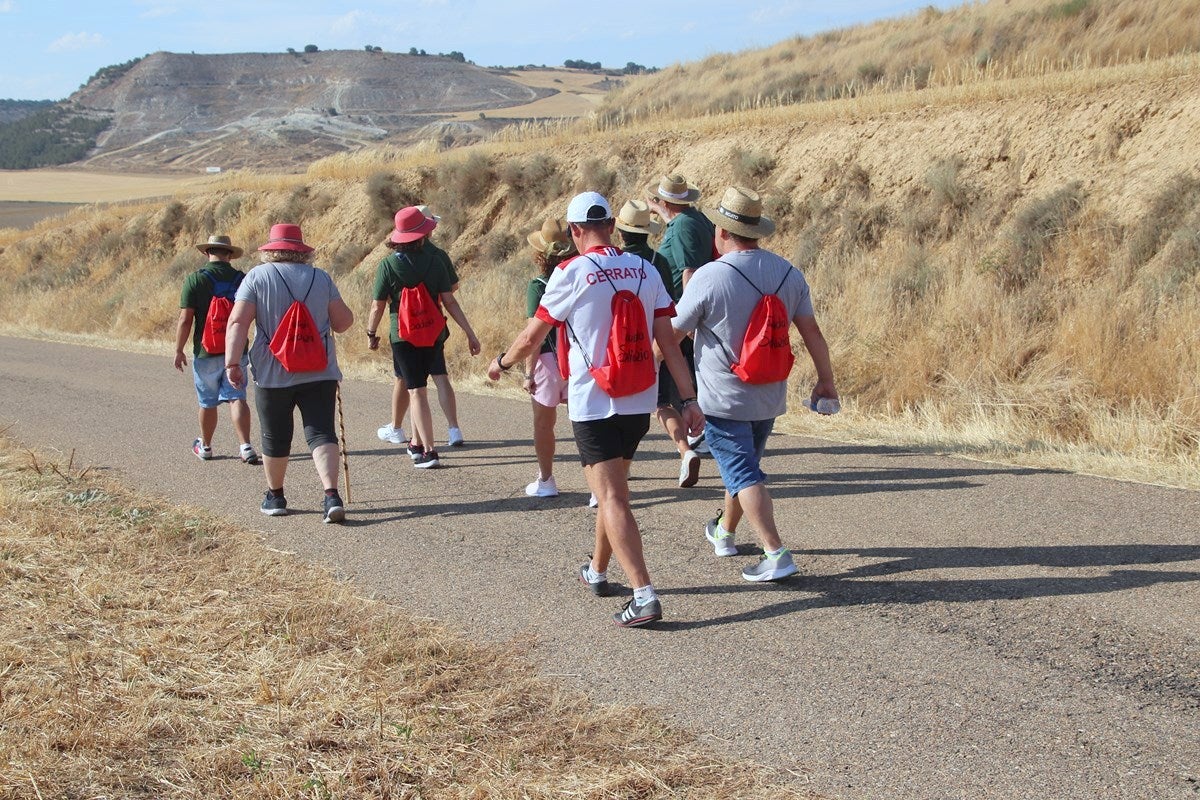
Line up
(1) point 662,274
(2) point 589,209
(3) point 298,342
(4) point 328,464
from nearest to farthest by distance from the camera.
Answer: (2) point 589,209
(3) point 298,342
(1) point 662,274
(4) point 328,464

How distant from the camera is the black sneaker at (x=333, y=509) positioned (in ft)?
25.0

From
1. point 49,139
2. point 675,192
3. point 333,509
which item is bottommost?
point 333,509

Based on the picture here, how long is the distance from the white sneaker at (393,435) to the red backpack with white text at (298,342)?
2639 mm

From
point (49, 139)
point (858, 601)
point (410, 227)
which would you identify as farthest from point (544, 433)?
point (49, 139)

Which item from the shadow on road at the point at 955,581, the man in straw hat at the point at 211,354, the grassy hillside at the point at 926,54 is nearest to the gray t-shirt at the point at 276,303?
the man in straw hat at the point at 211,354

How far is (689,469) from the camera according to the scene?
315 inches

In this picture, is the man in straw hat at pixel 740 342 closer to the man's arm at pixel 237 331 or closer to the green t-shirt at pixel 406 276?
the man's arm at pixel 237 331

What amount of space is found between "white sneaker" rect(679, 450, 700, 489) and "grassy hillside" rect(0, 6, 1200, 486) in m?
2.40

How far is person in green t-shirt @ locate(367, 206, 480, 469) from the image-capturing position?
912cm

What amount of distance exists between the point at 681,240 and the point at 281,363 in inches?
110

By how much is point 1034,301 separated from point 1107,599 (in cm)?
742

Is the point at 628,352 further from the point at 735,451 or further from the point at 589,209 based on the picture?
the point at 735,451

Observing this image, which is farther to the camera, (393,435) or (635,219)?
(393,435)

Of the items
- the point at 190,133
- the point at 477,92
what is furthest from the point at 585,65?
the point at 190,133
